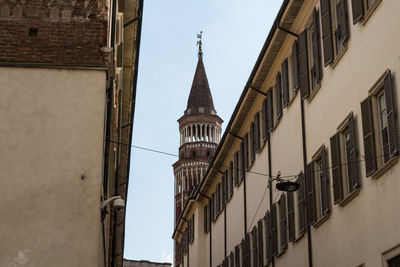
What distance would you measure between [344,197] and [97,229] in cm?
631

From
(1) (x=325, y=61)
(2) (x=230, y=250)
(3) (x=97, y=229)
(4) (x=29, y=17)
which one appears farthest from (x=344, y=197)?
(2) (x=230, y=250)

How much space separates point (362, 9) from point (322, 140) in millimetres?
3967

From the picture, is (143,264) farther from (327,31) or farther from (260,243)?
(327,31)

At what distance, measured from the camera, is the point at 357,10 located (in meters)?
16.2

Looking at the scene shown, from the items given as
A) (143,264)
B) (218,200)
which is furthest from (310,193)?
(143,264)

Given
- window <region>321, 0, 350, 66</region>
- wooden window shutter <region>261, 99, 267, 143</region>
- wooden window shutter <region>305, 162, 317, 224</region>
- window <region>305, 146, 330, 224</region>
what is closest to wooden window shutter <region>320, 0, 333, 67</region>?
window <region>321, 0, 350, 66</region>

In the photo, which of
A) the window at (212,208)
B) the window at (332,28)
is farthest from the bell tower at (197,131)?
the window at (332,28)

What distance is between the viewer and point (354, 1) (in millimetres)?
16406

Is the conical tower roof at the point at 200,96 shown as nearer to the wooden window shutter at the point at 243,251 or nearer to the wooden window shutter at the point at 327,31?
the wooden window shutter at the point at 243,251

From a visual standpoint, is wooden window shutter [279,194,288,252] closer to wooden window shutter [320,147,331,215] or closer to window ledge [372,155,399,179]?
wooden window shutter [320,147,331,215]

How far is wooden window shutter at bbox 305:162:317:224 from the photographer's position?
19.5 meters

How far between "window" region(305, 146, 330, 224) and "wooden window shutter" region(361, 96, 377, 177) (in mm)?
2779

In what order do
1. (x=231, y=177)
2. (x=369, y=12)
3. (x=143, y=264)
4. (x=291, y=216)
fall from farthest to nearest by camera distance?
(x=143, y=264), (x=231, y=177), (x=291, y=216), (x=369, y=12)

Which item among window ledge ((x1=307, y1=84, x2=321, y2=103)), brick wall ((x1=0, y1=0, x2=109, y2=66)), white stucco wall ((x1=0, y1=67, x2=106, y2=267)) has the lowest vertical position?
white stucco wall ((x1=0, y1=67, x2=106, y2=267))
